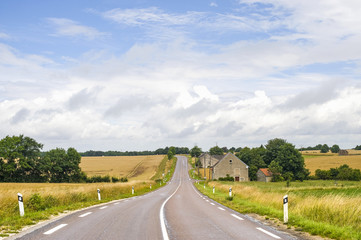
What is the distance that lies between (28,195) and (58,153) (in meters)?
65.4

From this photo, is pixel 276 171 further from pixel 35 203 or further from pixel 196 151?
pixel 196 151

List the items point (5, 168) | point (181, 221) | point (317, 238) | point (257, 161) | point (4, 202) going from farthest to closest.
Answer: point (257, 161)
point (5, 168)
point (4, 202)
point (181, 221)
point (317, 238)

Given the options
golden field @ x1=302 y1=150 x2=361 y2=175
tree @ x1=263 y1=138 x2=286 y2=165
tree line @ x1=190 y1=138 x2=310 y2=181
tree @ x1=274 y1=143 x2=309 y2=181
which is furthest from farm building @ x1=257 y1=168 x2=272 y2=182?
golden field @ x1=302 y1=150 x2=361 y2=175

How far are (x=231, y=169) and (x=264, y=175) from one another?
9230 mm

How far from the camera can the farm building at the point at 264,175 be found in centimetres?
8244

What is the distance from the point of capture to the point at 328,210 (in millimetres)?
11430

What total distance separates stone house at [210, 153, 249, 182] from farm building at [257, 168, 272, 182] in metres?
3.58

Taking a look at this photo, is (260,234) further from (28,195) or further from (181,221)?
(28,195)

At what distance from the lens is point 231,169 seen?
88125 millimetres

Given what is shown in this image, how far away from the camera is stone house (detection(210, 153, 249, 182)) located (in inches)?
3460

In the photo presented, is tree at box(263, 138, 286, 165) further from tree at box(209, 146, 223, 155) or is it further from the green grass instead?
the green grass

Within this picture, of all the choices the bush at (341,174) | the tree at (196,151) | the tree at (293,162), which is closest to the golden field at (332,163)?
the bush at (341,174)

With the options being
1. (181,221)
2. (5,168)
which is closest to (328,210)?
(181,221)

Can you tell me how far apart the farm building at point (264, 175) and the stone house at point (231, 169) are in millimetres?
3575
